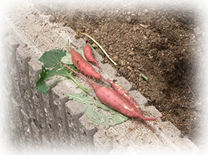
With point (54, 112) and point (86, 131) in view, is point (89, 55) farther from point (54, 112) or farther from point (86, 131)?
point (86, 131)

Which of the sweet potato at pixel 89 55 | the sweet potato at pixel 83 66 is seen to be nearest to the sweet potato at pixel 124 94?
the sweet potato at pixel 83 66

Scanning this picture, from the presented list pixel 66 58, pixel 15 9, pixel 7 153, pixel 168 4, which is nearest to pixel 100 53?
pixel 66 58

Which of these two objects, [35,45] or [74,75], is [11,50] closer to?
[35,45]

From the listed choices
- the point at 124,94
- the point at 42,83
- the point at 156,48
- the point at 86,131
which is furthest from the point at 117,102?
the point at 156,48

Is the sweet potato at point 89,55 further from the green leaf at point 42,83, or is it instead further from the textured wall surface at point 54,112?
the green leaf at point 42,83

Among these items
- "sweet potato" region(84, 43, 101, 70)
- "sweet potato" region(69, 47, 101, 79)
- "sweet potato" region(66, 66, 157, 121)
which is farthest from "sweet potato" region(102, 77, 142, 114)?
"sweet potato" region(84, 43, 101, 70)
